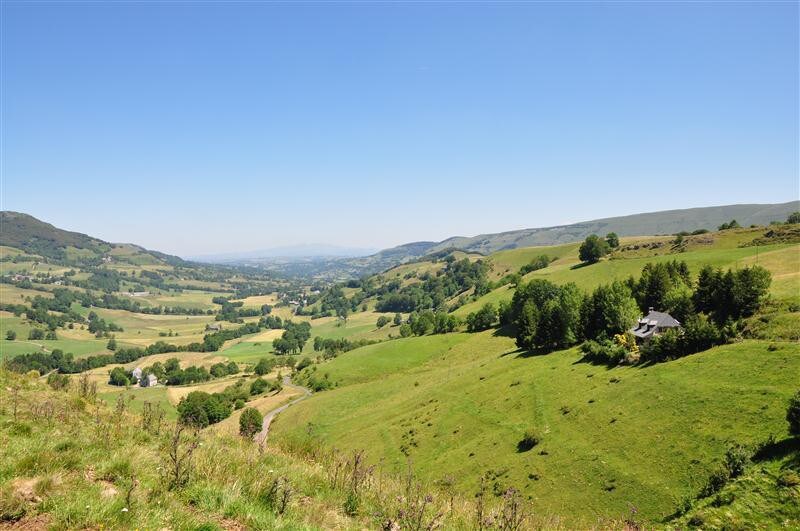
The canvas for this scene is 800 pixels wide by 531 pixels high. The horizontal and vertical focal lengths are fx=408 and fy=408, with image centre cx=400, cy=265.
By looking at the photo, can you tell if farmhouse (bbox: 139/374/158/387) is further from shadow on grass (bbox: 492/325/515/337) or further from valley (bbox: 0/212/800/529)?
shadow on grass (bbox: 492/325/515/337)

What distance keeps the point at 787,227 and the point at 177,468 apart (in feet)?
494

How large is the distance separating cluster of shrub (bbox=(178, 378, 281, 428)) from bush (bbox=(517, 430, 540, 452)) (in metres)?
58.2

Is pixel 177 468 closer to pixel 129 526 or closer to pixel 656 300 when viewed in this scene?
pixel 129 526

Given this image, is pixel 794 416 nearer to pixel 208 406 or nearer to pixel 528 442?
pixel 528 442

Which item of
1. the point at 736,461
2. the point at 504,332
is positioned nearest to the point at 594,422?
the point at 736,461

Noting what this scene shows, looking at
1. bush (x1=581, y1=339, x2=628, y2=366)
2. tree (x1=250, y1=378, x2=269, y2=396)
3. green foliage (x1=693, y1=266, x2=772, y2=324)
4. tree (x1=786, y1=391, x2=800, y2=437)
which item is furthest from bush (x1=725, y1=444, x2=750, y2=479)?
tree (x1=250, y1=378, x2=269, y2=396)

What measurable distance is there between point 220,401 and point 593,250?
131 meters

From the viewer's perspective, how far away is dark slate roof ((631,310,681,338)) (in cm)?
5926

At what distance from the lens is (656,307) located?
73375mm

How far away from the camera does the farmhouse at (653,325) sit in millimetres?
58719

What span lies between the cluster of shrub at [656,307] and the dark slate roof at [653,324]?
119 cm

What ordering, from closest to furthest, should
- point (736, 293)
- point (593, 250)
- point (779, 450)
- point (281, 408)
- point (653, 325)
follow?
point (779, 450) → point (736, 293) → point (653, 325) → point (281, 408) → point (593, 250)

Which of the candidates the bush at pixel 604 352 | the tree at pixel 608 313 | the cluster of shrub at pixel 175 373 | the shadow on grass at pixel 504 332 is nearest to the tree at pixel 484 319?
the shadow on grass at pixel 504 332

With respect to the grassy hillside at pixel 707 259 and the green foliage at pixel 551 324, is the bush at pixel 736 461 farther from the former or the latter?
the green foliage at pixel 551 324
